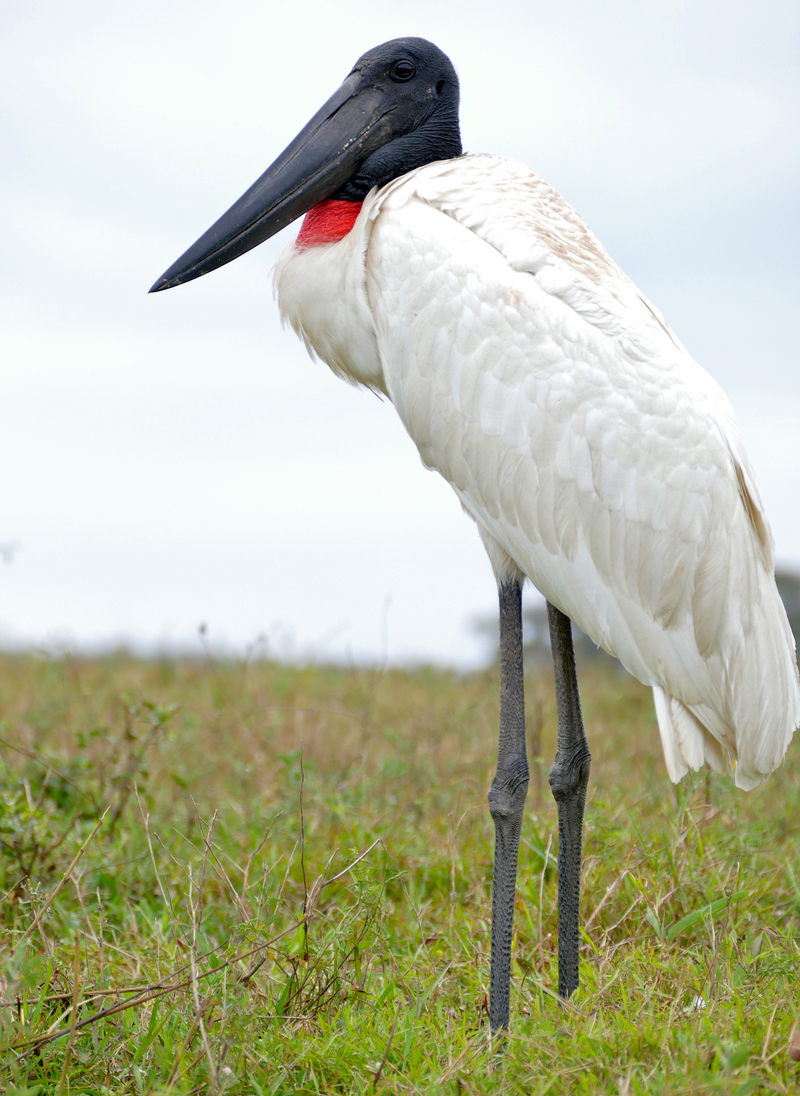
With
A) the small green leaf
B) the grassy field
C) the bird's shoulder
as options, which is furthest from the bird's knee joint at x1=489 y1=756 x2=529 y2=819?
the bird's shoulder

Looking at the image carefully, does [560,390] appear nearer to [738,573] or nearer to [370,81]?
[738,573]

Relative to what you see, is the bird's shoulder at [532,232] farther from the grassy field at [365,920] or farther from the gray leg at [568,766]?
the grassy field at [365,920]

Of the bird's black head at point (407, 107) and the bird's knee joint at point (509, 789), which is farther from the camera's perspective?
the bird's black head at point (407, 107)

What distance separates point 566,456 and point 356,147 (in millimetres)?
1323

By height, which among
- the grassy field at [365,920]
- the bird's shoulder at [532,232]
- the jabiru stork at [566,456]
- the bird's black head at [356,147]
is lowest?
the grassy field at [365,920]

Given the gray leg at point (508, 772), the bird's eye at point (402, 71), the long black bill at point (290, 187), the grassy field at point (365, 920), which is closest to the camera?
the grassy field at point (365, 920)

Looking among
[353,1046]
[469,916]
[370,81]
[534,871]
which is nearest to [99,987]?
[353,1046]

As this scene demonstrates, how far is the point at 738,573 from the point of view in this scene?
288 cm

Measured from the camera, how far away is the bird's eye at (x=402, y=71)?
3496 mm

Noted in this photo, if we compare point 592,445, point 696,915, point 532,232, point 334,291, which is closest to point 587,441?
point 592,445

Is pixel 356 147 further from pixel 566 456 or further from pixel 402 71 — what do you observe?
pixel 566 456

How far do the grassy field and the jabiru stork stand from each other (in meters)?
0.34

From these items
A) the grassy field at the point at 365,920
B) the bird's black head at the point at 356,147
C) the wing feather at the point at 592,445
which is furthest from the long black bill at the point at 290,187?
the grassy field at the point at 365,920

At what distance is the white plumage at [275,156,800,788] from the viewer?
2.80m
